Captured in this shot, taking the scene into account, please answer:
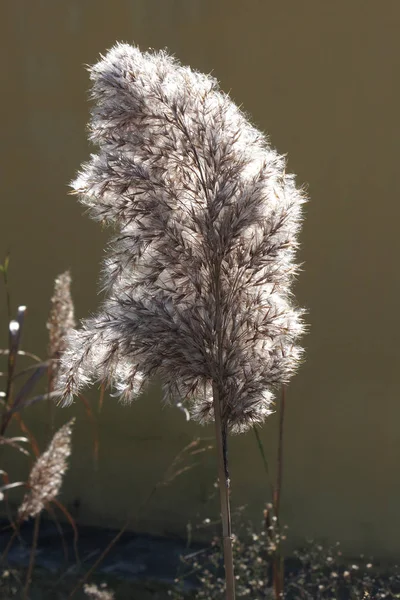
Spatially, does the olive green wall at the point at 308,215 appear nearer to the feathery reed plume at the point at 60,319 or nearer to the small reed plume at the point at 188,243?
the feathery reed plume at the point at 60,319

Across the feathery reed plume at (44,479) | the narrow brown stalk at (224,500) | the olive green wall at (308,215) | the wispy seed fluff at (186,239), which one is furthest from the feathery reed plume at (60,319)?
the olive green wall at (308,215)

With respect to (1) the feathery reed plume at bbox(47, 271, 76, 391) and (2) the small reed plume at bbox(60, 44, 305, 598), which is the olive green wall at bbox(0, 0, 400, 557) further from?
(2) the small reed plume at bbox(60, 44, 305, 598)

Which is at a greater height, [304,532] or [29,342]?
[29,342]

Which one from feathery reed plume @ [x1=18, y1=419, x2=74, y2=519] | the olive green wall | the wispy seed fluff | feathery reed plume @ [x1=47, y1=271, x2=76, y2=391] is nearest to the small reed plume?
the wispy seed fluff

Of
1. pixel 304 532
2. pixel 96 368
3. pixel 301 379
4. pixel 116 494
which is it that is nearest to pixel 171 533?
pixel 116 494

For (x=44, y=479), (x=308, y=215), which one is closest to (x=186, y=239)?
(x=44, y=479)

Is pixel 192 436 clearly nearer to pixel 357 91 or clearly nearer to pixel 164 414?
pixel 164 414
